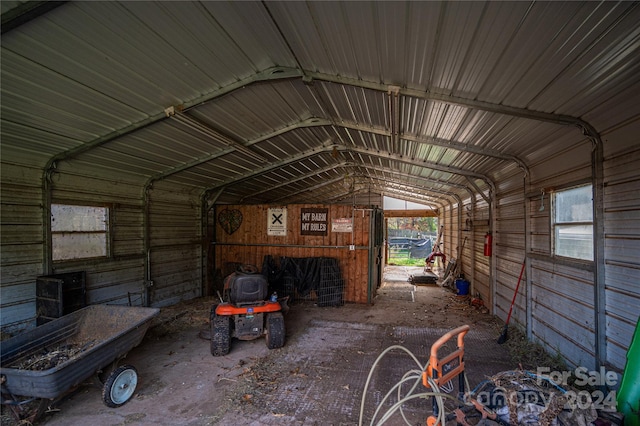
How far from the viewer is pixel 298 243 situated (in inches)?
307

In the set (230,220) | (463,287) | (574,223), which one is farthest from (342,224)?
(574,223)

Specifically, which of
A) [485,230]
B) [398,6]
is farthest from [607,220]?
[485,230]

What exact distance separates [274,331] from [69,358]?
244 centimetres

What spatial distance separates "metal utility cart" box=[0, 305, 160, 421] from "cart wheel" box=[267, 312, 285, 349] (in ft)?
5.31

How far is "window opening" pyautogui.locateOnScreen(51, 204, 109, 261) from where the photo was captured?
469cm

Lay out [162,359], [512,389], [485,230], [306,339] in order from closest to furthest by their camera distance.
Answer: [512,389], [162,359], [306,339], [485,230]

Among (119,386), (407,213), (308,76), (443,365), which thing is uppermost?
(308,76)

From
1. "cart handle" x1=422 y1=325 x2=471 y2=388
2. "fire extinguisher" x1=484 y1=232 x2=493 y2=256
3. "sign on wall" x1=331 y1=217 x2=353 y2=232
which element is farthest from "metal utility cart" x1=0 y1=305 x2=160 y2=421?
"fire extinguisher" x1=484 y1=232 x2=493 y2=256

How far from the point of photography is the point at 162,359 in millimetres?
4254

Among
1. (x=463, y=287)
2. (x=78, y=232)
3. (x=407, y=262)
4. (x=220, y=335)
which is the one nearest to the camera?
(x=220, y=335)

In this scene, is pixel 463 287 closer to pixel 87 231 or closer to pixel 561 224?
pixel 561 224

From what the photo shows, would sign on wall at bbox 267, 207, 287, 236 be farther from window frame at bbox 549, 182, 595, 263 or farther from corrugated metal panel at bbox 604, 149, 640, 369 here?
corrugated metal panel at bbox 604, 149, 640, 369

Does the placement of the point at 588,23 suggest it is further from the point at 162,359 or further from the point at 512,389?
the point at 162,359

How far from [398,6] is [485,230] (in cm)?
615
